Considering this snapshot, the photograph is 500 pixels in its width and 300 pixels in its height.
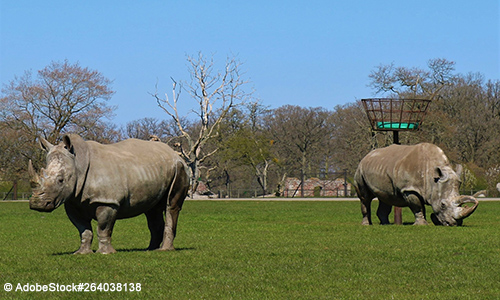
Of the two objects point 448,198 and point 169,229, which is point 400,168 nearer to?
point 448,198

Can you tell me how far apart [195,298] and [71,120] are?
2236 inches

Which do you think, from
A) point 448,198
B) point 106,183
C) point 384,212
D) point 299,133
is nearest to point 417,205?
point 448,198

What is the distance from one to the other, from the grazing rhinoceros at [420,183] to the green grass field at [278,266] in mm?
2210

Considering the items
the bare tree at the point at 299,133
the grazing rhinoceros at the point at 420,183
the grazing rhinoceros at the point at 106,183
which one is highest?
the grazing rhinoceros at the point at 106,183

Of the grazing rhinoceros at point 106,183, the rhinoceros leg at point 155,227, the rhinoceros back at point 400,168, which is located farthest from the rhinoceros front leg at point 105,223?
the rhinoceros back at point 400,168

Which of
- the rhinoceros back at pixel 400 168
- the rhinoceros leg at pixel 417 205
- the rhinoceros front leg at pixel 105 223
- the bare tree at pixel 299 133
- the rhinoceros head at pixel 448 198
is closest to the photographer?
the rhinoceros front leg at pixel 105 223

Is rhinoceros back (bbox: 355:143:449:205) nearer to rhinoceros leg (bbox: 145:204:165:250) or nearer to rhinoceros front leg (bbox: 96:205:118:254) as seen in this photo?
rhinoceros leg (bbox: 145:204:165:250)

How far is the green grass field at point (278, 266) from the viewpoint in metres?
9.34

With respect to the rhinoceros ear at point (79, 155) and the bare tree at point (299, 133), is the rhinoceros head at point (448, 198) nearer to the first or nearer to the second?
the rhinoceros ear at point (79, 155)

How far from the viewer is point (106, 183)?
12781 mm

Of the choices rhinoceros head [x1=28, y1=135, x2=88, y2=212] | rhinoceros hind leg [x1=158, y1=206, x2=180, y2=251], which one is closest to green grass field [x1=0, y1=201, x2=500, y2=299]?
rhinoceros hind leg [x1=158, y1=206, x2=180, y2=251]

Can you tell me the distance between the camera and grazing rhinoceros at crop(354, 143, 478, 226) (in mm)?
20719

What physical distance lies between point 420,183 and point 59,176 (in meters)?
11.3

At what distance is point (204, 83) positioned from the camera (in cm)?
6112
